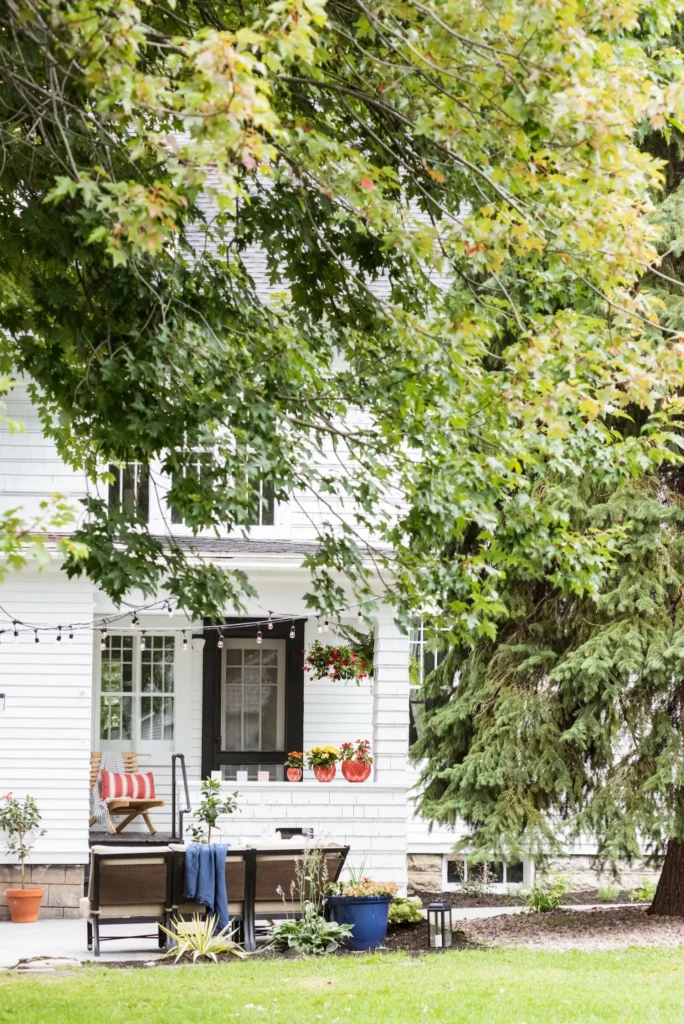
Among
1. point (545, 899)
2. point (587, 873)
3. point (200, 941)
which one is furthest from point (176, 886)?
point (587, 873)

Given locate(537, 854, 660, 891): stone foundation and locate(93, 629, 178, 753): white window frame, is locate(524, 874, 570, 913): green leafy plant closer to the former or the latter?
locate(537, 854, 660, 891): stone foundation

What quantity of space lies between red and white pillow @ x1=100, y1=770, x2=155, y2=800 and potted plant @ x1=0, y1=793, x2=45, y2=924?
6.49ft

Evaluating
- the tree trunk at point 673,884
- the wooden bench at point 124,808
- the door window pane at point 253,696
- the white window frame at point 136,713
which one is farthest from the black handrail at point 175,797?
the tree trunk at point 673,884

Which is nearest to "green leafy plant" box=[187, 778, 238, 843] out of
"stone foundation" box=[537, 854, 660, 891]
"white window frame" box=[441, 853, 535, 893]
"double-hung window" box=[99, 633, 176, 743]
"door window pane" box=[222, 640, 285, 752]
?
"door window pane" box=[222, 640, 285, 752]

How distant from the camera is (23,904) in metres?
14.3

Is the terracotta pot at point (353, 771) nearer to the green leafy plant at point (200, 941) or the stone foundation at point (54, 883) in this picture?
the stone foundation at point (54, 883)

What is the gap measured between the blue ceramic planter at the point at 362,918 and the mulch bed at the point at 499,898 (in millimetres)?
3584

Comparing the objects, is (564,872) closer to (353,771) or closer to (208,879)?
(353,771)

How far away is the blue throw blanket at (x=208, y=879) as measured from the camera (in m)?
11.9

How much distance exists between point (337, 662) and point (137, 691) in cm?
341

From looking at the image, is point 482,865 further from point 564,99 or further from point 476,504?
point 564,99

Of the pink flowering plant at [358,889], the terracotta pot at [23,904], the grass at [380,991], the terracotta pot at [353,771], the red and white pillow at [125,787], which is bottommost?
the terracotta pot at [23,904]

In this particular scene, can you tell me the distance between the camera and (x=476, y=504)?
7.36 m

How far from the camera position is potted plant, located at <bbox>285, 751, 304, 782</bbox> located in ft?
51.0
